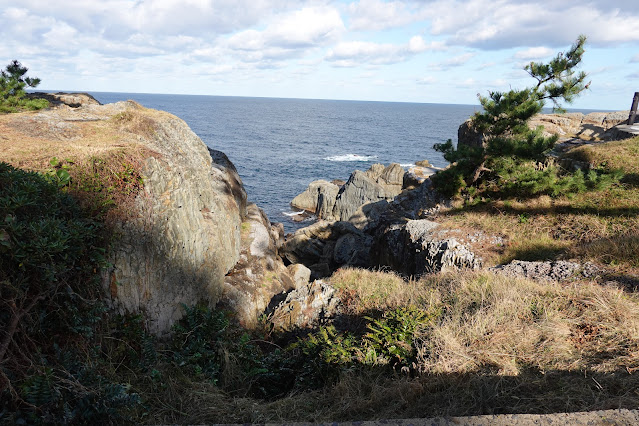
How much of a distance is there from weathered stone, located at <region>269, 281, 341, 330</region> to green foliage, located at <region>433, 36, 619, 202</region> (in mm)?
9281

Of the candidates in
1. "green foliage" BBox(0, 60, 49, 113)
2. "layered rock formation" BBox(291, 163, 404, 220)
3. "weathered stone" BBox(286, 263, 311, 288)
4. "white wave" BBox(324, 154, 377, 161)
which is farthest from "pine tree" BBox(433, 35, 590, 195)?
"white wave" BBox(324, 154, 377, 161)

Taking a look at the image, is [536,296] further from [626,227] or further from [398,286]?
[626,227]

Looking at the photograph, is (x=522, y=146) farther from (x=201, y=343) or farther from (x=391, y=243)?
(x=201, y=343)

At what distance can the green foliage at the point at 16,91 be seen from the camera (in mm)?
12078

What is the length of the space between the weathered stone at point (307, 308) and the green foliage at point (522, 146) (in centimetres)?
928

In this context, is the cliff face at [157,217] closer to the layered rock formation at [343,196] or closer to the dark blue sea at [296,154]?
the dark blue sea at [296,154]

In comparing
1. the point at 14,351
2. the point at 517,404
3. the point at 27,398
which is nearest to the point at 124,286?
the point at 14,351

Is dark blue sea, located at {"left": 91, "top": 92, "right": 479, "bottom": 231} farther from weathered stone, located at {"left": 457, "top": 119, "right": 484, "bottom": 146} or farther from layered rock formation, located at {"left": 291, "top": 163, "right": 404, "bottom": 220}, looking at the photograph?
layered rock formation, located at {"left": 291, "top": 163, "right": 404, "bottom": 220}

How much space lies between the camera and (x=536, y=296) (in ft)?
22.2

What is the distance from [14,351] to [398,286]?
7.38 meters

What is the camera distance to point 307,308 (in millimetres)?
9711

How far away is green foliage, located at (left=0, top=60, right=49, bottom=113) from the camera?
39.6ft

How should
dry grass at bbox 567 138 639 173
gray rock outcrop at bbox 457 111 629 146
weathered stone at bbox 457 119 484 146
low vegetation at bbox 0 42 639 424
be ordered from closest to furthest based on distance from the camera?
low vegetation at bbox 0 42 639 424 → dry grass at bbox 567 138 639 173 → weathered stone at bbox 457 119 484 146 → gray rock outcrop at bbox 457 111 629 146

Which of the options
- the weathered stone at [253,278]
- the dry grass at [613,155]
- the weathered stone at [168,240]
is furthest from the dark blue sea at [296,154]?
the weathered stone at [168,240]
